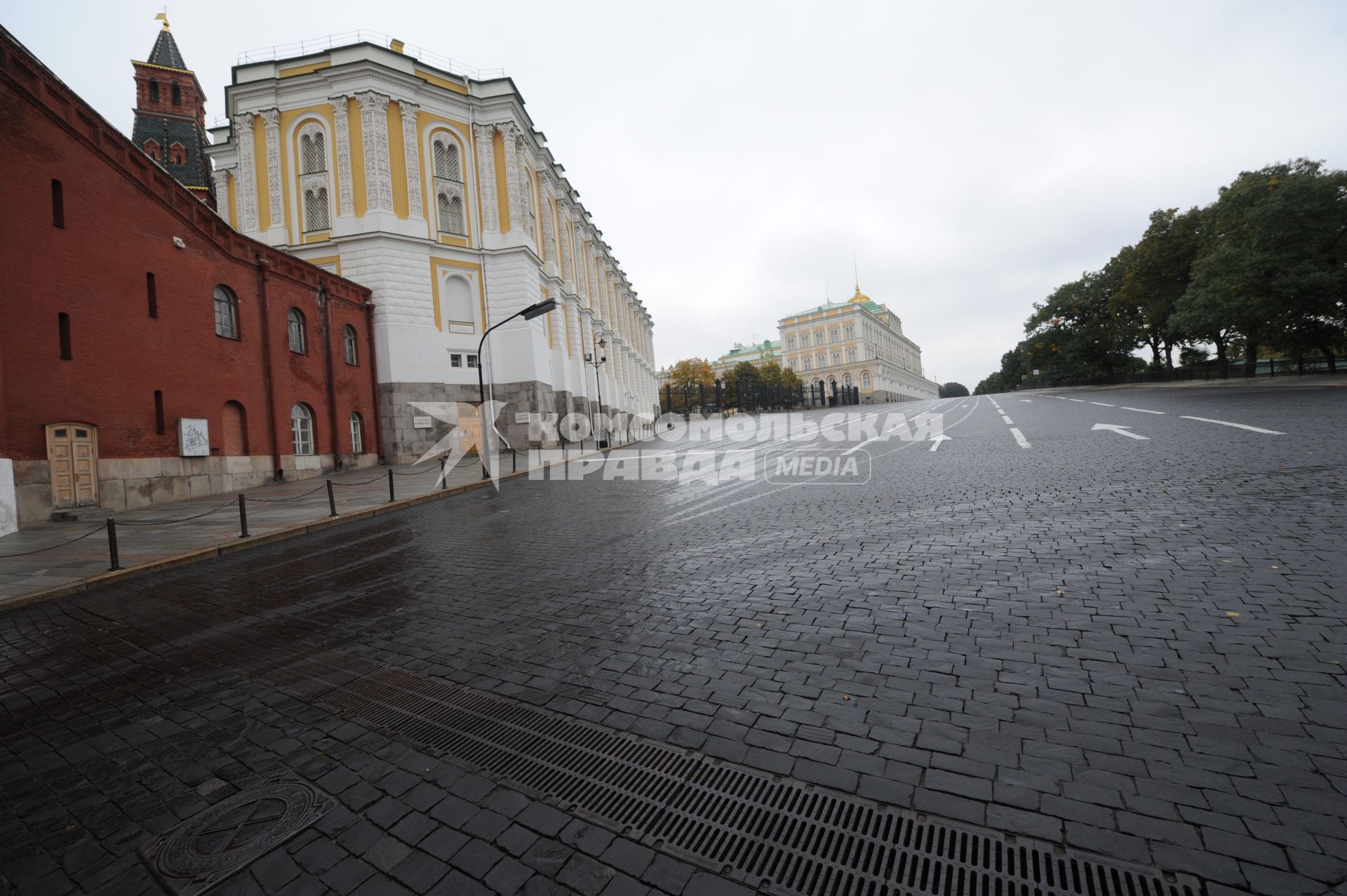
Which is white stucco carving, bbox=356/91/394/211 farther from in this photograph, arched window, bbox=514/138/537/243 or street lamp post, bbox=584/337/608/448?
street lamp post, bbox=584/337/608/448

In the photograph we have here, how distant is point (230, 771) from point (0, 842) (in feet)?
2.80

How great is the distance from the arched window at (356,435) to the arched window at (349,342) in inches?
99.6

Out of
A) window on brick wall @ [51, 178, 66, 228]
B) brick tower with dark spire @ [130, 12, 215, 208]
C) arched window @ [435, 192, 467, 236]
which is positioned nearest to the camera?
window on brick wall @ [51, 178, 66, 228]

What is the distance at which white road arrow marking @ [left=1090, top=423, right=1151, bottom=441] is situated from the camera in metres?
13.9

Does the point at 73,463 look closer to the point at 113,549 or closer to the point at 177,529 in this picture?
the point at 177,529

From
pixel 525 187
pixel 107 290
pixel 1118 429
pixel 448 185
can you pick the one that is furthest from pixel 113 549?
pixel 525 187

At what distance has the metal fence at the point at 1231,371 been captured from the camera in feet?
115

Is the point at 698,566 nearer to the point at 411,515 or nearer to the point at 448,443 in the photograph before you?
the point at 411,515

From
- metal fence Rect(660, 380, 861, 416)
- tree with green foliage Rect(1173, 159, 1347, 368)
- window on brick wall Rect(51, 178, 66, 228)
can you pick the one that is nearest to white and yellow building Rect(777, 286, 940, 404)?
metal fence Rect(660, 380, 861, 416)

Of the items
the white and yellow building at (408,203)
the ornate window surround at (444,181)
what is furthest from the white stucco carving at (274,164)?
the ornate window surround at (444,181)

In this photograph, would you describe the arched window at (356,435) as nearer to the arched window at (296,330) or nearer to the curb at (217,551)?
the arched window at (296,330)

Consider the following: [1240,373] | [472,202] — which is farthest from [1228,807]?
[1240,373]

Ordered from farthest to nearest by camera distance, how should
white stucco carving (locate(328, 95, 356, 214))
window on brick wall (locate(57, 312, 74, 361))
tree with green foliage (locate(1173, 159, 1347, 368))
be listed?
white stucco carving (locate(328, 95, 356, 214))
tree with green foliage (locate(1173, 159, 1347, 368))
window on brick wall (locate(57, 312, 74, 361))

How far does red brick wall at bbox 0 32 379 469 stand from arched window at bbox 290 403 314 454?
1361 mm
